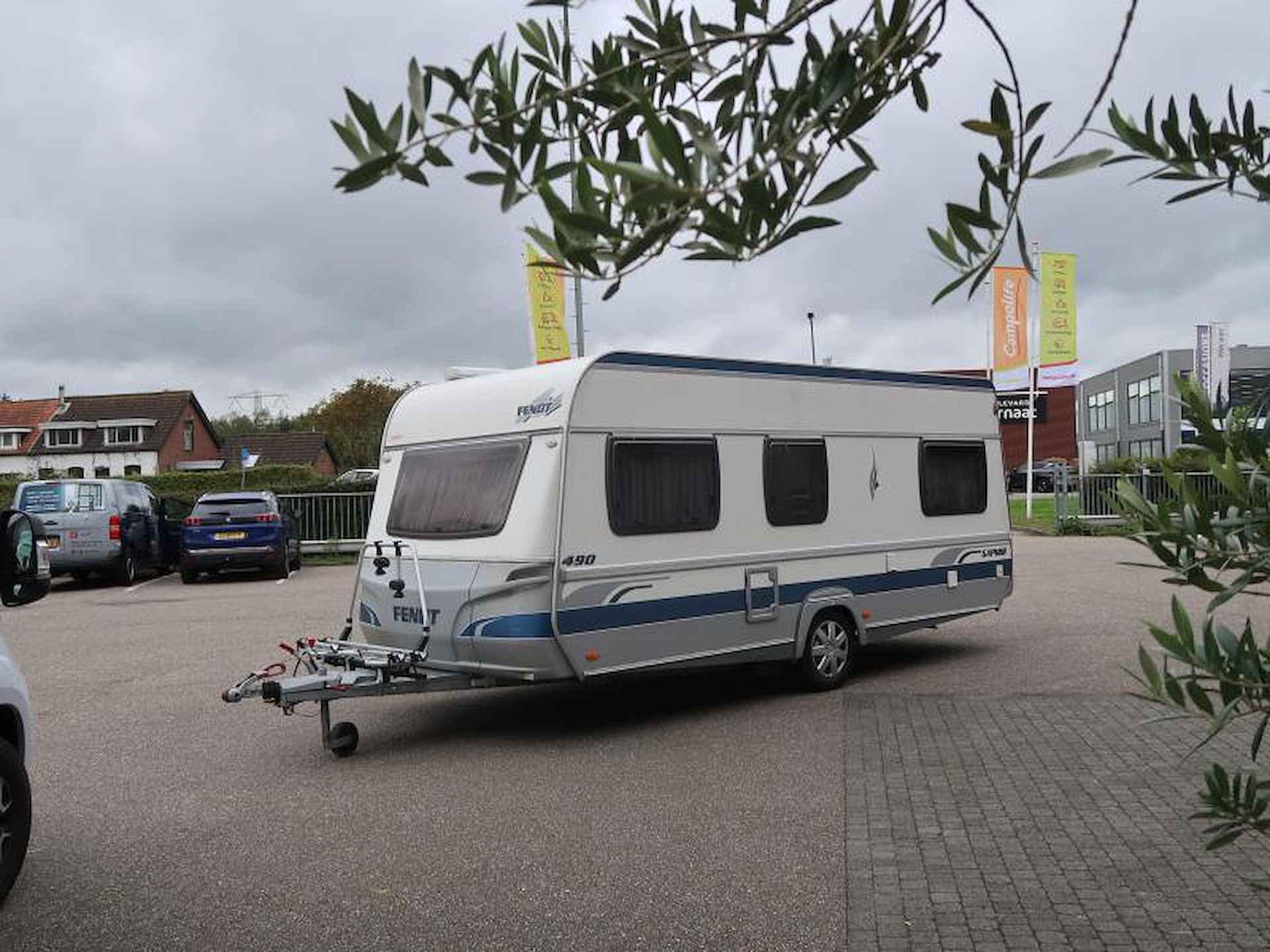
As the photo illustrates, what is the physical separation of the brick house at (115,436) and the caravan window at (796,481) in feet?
212

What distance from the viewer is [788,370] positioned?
372 inches

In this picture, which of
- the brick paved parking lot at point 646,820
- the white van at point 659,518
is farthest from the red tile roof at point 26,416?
the white van at point 659,518

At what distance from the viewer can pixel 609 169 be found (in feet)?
6.16

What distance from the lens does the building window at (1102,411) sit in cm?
7112

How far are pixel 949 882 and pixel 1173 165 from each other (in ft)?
11.0

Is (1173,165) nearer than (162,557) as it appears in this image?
Yes

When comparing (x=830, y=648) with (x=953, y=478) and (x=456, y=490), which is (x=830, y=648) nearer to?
(x=953, y=478)

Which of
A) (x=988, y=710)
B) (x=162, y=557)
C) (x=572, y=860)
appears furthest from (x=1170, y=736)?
(x=162, y=557)

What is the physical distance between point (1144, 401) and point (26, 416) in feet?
206

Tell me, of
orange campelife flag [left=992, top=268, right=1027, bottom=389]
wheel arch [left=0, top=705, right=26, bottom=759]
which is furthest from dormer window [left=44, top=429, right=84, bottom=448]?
wheel arch [left=0, top=705, right=26, bottom=759]

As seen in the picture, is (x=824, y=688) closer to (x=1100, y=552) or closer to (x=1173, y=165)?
(x=1173, y=165)

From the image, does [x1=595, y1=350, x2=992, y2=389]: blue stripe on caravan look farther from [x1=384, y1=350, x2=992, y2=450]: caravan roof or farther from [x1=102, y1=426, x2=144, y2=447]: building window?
[x1=102, y1=426, x2=144, y2=447]: building window

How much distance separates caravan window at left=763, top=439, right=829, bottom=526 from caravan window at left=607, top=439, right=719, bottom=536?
57 centimetres

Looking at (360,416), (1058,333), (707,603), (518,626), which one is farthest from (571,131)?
(360,416)
